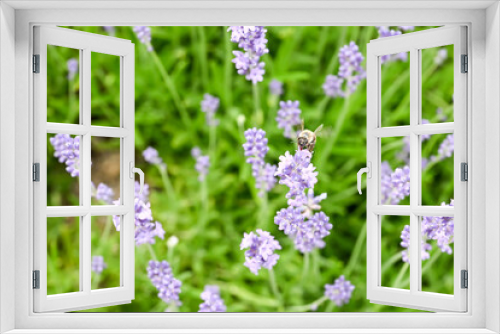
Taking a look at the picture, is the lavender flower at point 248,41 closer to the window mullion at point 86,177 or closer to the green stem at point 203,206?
the window mullion at point 86,177

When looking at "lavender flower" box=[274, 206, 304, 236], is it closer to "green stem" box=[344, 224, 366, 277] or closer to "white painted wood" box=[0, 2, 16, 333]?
"green stem" box=[344, 224, 366, 277]

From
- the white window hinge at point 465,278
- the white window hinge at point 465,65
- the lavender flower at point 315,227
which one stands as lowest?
the white window hinge at point 465,278

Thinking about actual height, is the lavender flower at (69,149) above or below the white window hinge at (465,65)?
below

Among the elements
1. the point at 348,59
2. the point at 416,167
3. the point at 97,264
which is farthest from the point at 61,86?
the point at 416,167

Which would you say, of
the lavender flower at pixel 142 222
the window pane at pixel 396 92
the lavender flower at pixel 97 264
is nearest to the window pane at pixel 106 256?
the lavender flower at pixel 97 264

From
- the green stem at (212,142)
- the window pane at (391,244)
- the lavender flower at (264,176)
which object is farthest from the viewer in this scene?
the green stem at (212,142)

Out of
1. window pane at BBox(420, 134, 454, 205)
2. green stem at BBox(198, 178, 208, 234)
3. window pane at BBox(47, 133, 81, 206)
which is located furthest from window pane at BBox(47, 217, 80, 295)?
window pane at BBox(420, 134, 454, 205)

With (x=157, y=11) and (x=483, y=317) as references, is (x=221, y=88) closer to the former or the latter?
(x=157, y=11)

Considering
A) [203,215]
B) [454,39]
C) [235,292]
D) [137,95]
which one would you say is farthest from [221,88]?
[454,39]
